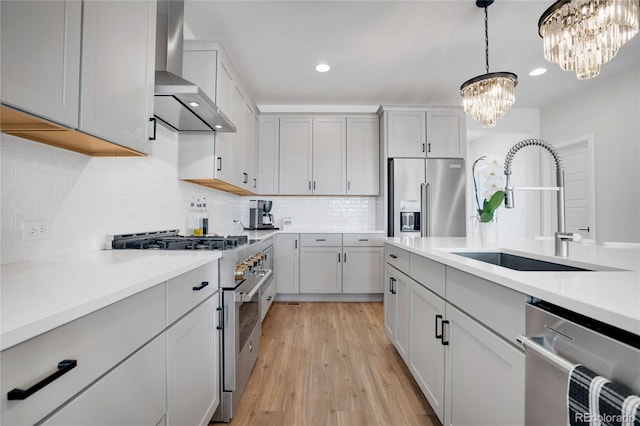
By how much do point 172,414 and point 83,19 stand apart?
4.67 ft

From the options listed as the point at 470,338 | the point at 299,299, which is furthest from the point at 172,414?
the point at 299,299

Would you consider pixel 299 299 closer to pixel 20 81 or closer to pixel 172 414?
pixel 172 414

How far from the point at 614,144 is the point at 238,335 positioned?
4266 millimetres

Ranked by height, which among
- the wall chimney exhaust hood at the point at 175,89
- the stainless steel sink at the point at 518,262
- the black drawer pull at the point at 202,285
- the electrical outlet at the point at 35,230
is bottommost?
the black drawer pull at the point at 202,285

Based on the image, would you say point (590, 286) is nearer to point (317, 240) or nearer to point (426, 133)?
point (317, 240)

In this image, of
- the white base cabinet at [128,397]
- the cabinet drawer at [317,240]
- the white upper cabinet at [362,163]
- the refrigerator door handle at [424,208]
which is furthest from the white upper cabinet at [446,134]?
the white base cabinet at [128,397]

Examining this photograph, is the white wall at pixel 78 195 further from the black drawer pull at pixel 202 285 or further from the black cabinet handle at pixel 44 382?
the black cabinet handle at pixel 44 382

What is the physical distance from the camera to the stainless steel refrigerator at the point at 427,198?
149 inches

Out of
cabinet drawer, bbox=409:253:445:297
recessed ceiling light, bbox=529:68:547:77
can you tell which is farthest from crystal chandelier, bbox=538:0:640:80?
Result: recessed ceiling light, bbox=529:68:547:77

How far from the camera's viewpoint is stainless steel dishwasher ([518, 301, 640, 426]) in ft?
1.88

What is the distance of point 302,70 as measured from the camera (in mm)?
3205

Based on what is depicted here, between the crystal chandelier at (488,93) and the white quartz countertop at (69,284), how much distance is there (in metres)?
2.20

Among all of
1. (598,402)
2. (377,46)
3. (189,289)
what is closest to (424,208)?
(377,46)

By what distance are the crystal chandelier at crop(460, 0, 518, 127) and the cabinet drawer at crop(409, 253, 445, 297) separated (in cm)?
131
